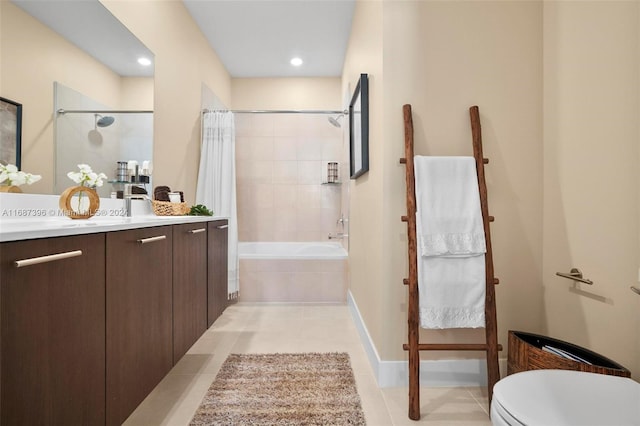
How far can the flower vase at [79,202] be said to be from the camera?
1385 millimetres

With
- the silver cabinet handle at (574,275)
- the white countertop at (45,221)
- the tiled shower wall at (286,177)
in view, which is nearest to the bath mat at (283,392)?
the white countertop at (45,221)

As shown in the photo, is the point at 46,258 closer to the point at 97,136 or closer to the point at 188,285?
the point at 188,285

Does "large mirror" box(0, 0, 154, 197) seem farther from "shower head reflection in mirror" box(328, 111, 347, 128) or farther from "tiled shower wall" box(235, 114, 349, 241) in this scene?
"shower head reflection in mirror" box(328, 111, 347, 128)

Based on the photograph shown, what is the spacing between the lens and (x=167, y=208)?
2.17m

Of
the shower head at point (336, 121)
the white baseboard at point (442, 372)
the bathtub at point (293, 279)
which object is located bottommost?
the white baseboard at point (442, 372)

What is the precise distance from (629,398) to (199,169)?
3.12 metres

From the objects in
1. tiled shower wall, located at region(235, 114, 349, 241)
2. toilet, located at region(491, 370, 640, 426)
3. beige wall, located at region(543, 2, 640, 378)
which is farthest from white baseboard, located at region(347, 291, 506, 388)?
tiled shower wall, located at region(235, 114, 349, 241)

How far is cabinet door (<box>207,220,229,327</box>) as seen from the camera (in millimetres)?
1996

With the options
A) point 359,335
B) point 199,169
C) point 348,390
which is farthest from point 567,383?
point 199,169

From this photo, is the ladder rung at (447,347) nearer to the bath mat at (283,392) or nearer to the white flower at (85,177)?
the bath mat at (283,392)

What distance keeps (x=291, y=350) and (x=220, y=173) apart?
1804 millimetres

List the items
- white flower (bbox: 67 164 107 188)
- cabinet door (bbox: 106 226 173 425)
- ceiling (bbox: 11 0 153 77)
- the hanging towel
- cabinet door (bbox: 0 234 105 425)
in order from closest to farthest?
cabinet door (bbox: 0 234 105 425), cabinet door (bbox: 106 226 173 425), ceiling (bbox: 11 0 153 77), white flower (bbox: 67 164 107 188), the hanging towel

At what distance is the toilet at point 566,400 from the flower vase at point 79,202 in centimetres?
164

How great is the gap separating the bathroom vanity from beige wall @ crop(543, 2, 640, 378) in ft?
5.92
